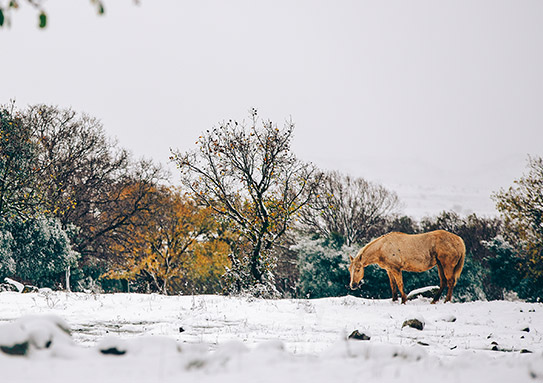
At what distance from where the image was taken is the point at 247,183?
2128 centimetres

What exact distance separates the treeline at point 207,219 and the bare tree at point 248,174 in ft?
0.15

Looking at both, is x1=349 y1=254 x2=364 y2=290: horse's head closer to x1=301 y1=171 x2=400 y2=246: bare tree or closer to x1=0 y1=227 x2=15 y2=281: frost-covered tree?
x1=0 y1=227 x2=15 y2=281: frost-covered tree

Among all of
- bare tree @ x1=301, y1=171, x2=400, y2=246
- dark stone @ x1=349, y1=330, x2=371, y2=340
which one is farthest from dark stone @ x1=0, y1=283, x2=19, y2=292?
bare tree @ x1=301, y1=171, x2=400, y2=246

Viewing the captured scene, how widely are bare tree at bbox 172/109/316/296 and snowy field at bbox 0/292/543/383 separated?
4572 mm

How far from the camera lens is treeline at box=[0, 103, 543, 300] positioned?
831 inches

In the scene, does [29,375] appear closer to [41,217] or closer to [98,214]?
[41,217]

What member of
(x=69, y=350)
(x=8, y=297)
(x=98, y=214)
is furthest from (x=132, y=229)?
(x=69, y=350)

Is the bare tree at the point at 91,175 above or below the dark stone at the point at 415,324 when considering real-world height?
above

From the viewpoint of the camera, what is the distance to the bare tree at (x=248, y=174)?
20.7m

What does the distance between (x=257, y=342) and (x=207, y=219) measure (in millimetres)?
30948

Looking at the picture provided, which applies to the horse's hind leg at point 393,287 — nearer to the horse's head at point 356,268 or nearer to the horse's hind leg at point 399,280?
the horse's hind leg at point 399,280

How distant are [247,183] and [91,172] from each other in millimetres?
Answer: 17612

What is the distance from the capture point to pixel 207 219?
1544 inches

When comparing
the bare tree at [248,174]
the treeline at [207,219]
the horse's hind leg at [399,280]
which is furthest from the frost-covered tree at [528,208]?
the bare tree at [248,174]
